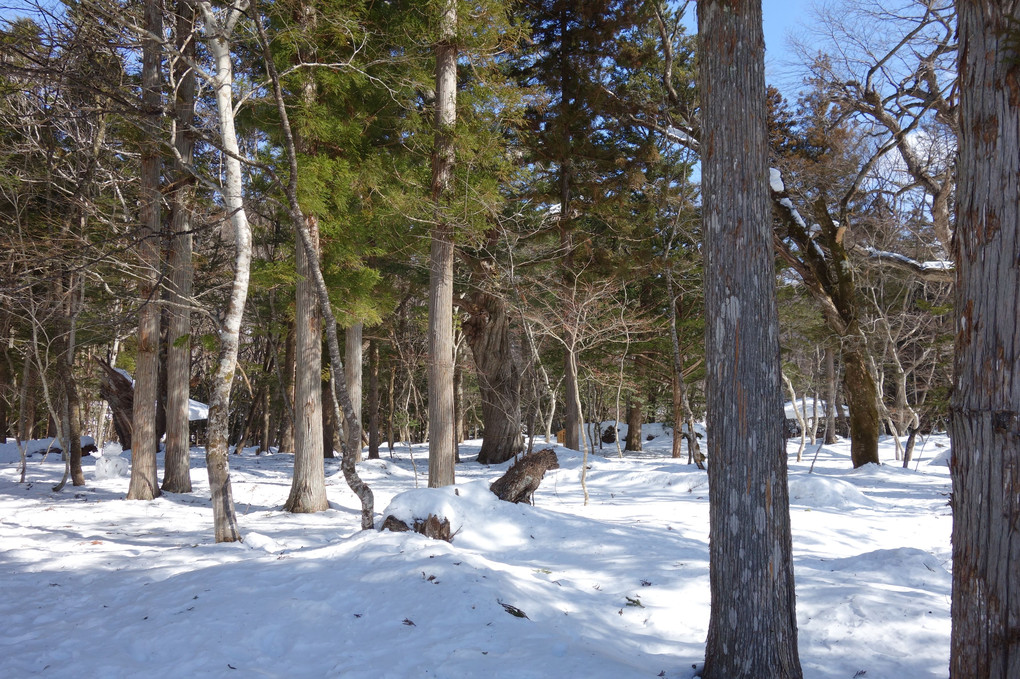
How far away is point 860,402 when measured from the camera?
12.9 meters

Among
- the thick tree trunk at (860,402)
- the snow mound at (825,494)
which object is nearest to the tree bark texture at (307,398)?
the snow mound at (825,494)

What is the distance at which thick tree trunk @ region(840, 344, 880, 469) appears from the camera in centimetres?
1264

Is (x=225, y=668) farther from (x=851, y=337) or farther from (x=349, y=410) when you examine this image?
(x=851, y=337)

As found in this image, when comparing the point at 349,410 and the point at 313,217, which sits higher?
the point at 313,217

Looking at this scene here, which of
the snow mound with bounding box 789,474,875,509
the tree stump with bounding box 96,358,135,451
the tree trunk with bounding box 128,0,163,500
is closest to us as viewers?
the snow mound with bounding box 789,474,875,509

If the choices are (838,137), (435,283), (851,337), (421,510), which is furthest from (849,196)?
(421,510)

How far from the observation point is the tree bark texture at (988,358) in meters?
2.50

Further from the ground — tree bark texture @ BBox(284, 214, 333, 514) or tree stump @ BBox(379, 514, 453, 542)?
tree bark texture @ BBox(284, 214, 333, 514)

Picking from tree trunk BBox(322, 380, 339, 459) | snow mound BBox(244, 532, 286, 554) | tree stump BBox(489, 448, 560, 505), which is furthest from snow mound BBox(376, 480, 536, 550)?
tree trunk BBox(322, 380, 339, 459)

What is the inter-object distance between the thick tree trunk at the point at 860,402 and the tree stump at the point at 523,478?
25.9ft

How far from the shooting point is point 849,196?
11969 mm

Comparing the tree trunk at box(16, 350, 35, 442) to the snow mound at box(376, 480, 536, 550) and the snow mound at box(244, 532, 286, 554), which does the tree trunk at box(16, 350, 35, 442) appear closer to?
the snow mound at box(244, 532, 286, 554)

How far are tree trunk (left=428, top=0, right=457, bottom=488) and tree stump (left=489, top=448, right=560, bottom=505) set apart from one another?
4.15 ft

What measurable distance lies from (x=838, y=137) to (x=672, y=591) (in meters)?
11.7
